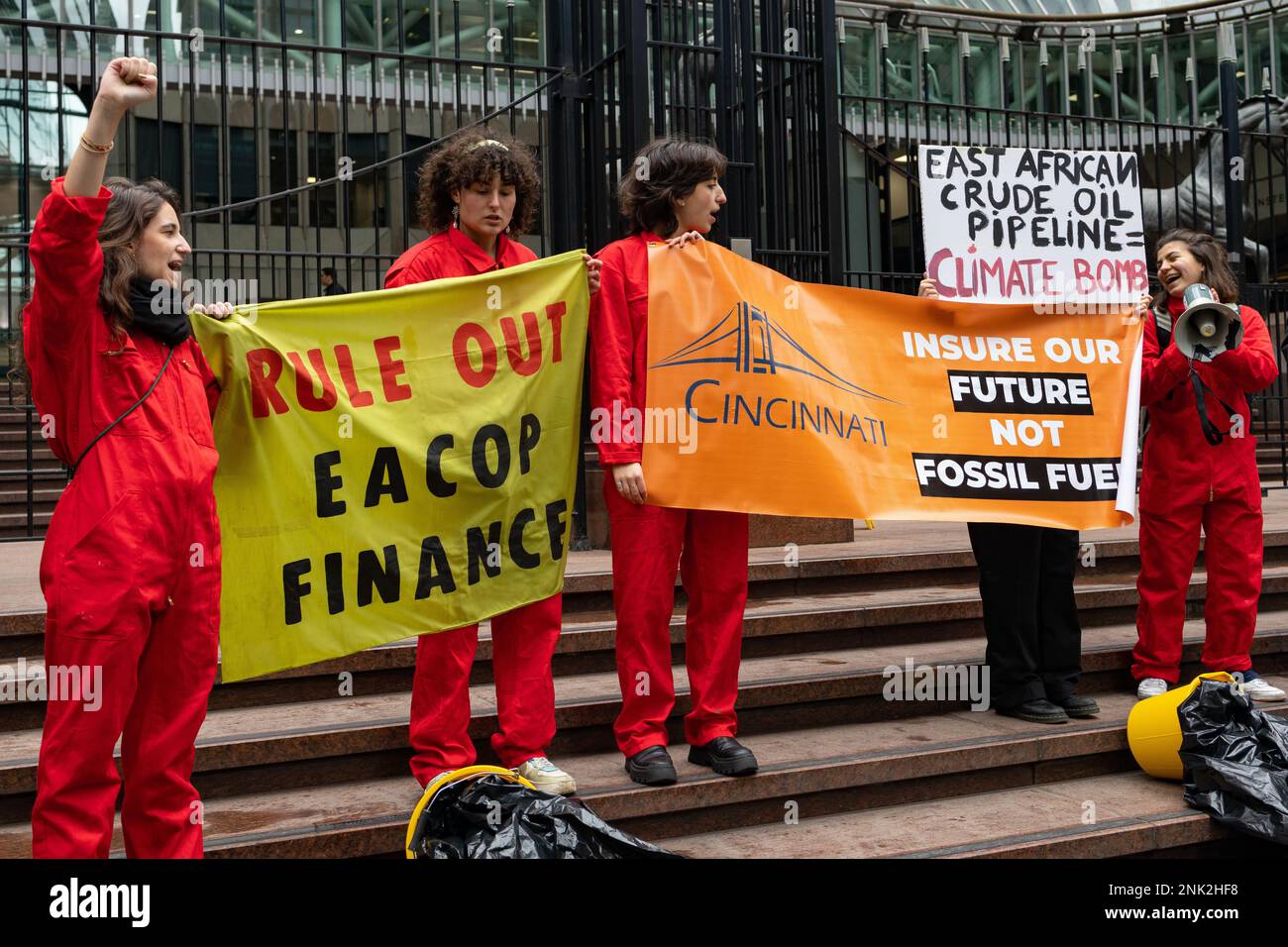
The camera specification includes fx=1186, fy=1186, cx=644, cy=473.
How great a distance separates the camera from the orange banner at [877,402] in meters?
4.09

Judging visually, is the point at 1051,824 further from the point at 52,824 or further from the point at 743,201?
the point at 743,201

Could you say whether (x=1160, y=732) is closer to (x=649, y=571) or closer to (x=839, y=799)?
(x=839, y=799)

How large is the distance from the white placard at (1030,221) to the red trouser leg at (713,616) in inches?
102

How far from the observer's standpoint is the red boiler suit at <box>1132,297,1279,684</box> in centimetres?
476

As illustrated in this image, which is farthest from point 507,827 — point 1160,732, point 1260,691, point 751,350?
point 1260,691

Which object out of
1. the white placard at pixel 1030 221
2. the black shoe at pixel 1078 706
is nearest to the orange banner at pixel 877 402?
the black shoe at pixel 1078 706

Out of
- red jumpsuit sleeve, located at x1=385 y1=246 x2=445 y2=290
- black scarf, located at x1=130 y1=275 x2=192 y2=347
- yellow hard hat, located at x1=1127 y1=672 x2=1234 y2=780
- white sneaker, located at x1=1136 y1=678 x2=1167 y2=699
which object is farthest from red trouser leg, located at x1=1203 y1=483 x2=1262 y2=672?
black scarf, located at x1=130 y1=275 x2=192 y2=347

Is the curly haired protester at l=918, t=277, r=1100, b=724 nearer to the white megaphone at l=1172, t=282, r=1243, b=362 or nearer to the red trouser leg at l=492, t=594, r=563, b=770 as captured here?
the white megaphone at l=1172, t=282, r=1243, b=362

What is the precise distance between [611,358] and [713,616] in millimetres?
928

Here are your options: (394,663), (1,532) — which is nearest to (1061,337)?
(394,663)

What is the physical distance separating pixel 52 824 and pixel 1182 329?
4.15m

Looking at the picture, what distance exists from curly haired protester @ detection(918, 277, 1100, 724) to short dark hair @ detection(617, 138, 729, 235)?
5.82 ft

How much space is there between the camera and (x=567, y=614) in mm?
5207

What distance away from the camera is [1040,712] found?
4539 millimetres
